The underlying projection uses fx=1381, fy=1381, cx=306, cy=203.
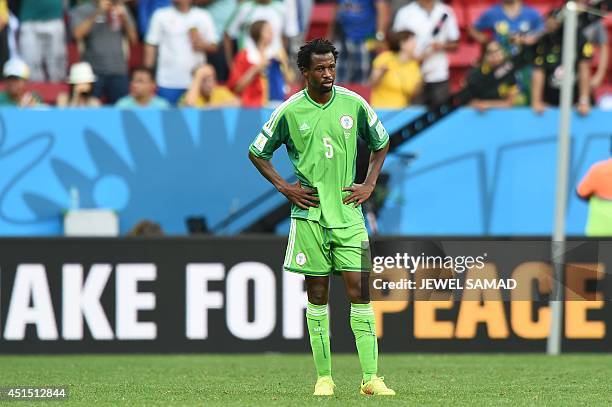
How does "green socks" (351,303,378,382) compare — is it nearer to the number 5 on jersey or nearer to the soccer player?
the soccer player

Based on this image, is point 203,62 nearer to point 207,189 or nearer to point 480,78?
point 207,189

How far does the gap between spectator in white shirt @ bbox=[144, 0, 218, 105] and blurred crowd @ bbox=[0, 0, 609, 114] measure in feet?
0.04

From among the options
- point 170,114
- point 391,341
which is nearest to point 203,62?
point 170,114

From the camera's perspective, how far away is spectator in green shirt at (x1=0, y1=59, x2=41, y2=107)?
A: 15.0 metres

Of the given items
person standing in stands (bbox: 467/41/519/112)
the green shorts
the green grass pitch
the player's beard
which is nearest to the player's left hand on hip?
the green shorts

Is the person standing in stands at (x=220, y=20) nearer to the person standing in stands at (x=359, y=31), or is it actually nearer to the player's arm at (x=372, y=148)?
the person standing in stands at (x=359, y=31)

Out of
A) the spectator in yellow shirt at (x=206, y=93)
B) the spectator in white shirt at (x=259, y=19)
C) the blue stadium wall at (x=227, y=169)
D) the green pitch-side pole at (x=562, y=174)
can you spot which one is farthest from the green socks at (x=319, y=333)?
the spectator in white shirt at (x=259, y=19)

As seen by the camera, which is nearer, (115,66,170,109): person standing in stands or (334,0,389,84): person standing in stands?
(115,66,170,109): person standing in stands

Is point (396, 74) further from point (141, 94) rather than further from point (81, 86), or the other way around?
point (81, 86)

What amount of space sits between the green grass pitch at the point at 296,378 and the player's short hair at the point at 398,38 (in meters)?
3.89

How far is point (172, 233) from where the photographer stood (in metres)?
14.9

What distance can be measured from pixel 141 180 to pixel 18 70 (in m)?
1.81

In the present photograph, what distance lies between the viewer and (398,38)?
50.7 feet

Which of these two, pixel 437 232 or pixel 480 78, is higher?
pixel 480 78
